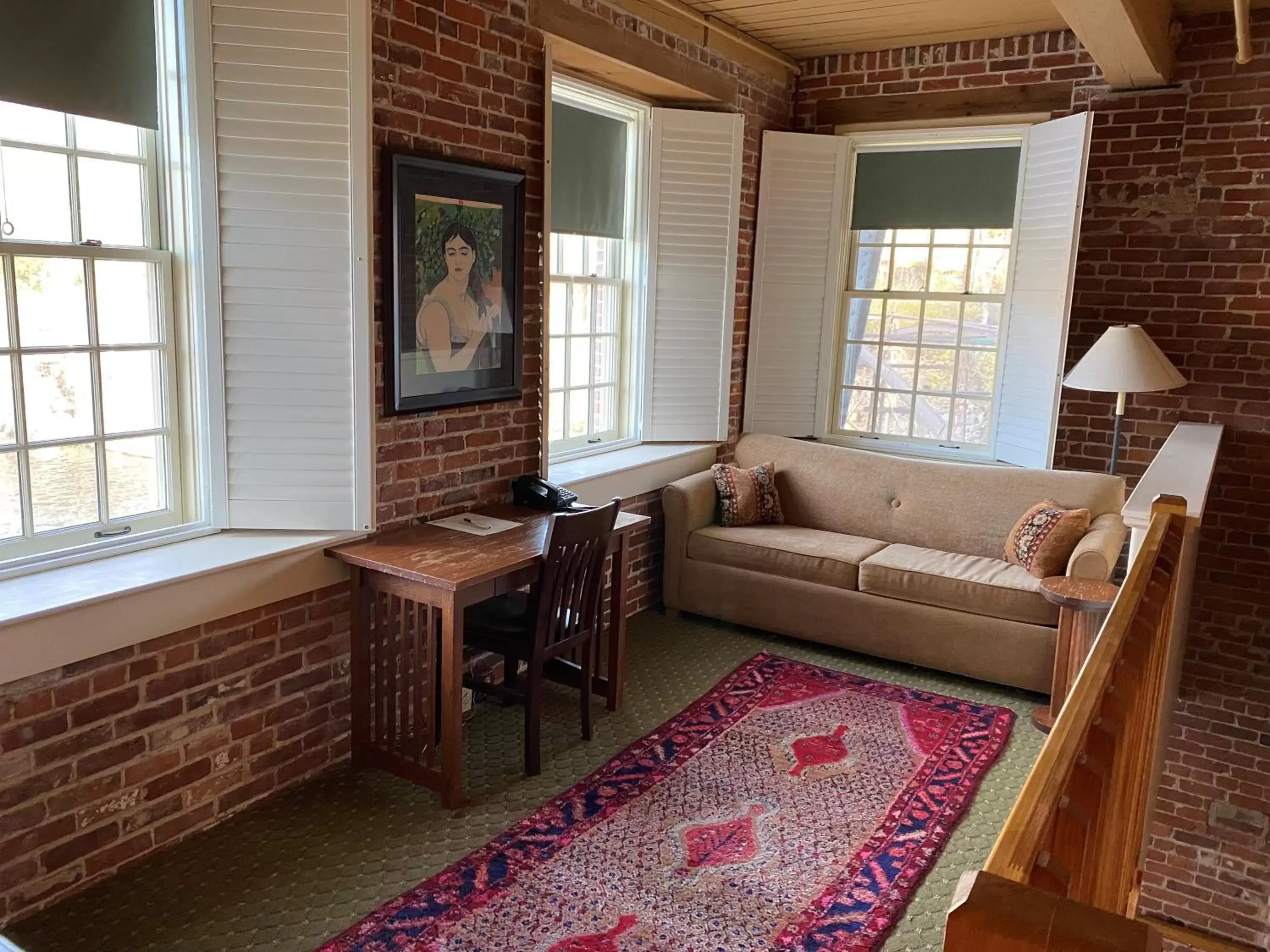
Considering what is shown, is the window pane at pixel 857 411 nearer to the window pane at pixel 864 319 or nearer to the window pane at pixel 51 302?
the window pane at pixel 864 319

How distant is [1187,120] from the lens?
470 centimetres

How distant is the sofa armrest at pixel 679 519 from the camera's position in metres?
4.88

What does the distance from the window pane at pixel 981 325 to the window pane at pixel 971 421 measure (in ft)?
1.11

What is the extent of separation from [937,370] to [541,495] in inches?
114

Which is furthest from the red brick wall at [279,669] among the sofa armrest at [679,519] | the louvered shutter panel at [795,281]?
the louvered shutter panel at [795,281]

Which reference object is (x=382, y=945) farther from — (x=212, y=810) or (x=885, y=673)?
(x=885, y=673)

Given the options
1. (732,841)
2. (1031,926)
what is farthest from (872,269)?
(1031,926)

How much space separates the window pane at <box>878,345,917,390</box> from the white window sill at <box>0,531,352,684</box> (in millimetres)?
3636

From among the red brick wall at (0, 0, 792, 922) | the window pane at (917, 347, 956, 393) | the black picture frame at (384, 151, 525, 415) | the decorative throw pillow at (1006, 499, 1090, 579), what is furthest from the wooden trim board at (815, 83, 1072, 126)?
the black picture frame at (384, 151, 525, 415)

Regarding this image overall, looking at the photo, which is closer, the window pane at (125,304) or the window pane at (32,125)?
the window pane at (32,125)

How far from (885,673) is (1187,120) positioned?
10.3 feet

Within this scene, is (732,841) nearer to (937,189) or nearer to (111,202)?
(111,202)

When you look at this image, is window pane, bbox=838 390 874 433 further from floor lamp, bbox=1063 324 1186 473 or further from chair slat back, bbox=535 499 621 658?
chair slat back, bbox=535 499 621 658

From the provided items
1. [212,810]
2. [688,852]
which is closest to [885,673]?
[688,852]
